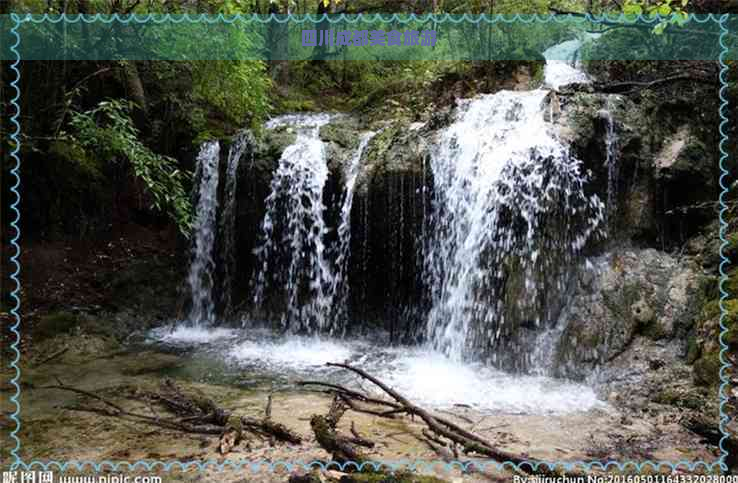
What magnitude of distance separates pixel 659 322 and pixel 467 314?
94.2 inches

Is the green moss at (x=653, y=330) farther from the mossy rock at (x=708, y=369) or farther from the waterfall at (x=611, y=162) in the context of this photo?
the waterfall at (x=611, y=162)

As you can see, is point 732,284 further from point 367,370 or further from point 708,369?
point 367,370

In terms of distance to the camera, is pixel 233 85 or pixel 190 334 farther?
pixel 233 85

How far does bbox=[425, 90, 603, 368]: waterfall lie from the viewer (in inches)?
264

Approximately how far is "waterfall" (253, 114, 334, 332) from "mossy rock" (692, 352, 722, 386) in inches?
212

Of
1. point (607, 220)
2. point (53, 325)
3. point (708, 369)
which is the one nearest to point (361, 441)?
→ point (708, 369)

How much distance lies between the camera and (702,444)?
3869 millimetres

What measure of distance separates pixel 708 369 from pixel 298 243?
628cm

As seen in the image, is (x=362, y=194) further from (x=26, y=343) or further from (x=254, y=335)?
(x=26, y=343)

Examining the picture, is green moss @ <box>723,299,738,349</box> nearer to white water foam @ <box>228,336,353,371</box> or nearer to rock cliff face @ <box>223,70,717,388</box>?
rock cliff face @ <box>223,70,717,388</box>

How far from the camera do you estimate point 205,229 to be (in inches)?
376

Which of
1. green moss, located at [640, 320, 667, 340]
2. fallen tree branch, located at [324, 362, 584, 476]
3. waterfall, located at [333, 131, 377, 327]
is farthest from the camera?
waterfall, located at [333, 131, 377, 327]

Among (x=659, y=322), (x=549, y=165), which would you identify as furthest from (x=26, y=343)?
(x=659, y=322)

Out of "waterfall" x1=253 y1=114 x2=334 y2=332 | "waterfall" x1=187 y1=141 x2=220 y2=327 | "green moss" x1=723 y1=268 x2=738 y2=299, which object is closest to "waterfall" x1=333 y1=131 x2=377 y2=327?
"waterfall" x1=253 y1=114 x2=334 y2=332
